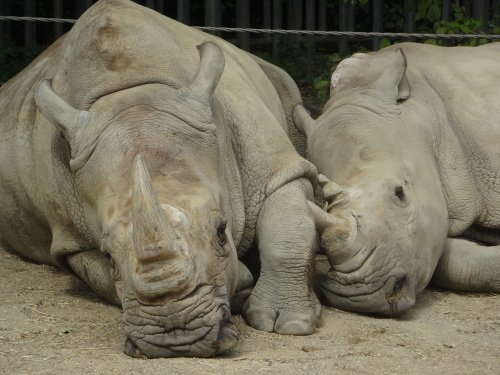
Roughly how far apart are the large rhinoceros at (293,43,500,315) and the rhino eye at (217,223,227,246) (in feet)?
2.88

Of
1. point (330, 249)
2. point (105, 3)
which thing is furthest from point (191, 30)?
point (330, 249)

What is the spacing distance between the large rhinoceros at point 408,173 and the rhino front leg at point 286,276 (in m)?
0.14

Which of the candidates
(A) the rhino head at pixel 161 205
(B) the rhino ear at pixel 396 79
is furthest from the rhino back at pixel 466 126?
(A) the rhino head at pixel 161 205

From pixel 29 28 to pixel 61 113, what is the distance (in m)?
5.37

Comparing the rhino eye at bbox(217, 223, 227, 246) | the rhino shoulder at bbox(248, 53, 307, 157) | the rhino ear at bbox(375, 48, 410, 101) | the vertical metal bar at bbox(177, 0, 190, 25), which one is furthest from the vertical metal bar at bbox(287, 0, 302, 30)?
the rhino eye at bbox(217, 223, 227, 246)

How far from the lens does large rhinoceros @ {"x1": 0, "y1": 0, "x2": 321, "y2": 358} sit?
20.5 feet

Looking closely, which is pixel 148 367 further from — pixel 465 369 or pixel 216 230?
pixel 465 369

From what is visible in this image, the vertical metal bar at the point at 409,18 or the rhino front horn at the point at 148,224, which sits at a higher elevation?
the vertical metal bar at the point at 409,18

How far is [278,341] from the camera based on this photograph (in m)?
6.89

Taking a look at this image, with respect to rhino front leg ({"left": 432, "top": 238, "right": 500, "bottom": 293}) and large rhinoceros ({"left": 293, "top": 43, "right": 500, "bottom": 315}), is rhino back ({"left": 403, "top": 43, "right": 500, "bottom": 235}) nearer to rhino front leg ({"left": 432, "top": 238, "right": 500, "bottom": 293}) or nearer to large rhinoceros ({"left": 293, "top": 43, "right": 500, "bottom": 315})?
large rhinoceros ({"left": 293, "top": 43, "right": 500, "bottom": 315})

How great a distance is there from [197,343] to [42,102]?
1.71 m

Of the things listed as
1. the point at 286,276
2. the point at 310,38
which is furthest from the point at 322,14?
the point at 286,276

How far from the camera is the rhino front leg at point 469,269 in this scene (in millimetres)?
8031

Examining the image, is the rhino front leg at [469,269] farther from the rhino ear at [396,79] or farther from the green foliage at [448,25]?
the green foliage at [448,25]
